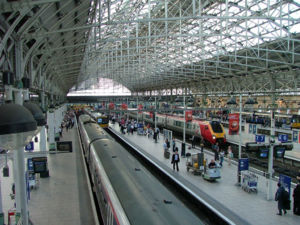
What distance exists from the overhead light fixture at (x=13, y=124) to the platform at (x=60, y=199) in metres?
6.09

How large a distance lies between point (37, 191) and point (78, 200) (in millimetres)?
2304

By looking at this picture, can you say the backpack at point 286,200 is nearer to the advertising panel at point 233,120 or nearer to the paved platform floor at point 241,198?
the paved platform floor at point 241,198

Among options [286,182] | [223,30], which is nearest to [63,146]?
[286,182]

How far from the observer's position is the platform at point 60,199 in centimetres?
879

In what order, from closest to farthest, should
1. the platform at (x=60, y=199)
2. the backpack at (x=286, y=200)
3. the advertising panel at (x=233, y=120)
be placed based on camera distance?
1. the platform at (x=60, y=199)
2. the backpack at (x=286, y=200)
3. the advertising panel at (x=233, y=120)

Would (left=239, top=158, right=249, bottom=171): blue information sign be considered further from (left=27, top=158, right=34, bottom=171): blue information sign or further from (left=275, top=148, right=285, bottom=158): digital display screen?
(left=27, top=158, right=34, bottom=171): blue information sign

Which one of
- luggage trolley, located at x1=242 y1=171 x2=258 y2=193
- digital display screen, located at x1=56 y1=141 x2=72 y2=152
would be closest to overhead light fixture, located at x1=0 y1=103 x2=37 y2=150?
luggage trolley, located at x1=242 y1=171 x2=258 y2=193

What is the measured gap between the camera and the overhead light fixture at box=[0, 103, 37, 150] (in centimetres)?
288

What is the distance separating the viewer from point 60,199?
10.5m

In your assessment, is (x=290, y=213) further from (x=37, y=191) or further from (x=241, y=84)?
(x=241, y=84)

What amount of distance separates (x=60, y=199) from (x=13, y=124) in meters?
8.55

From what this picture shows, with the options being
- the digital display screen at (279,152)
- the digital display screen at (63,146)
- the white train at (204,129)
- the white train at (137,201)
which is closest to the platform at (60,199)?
the digital display screen at (63,146)

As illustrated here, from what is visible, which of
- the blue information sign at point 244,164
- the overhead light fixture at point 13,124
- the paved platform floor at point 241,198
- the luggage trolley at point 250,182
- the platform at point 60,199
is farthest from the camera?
the blue information sign at point 244,164

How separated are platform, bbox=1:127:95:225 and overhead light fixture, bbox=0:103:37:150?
6094mm
